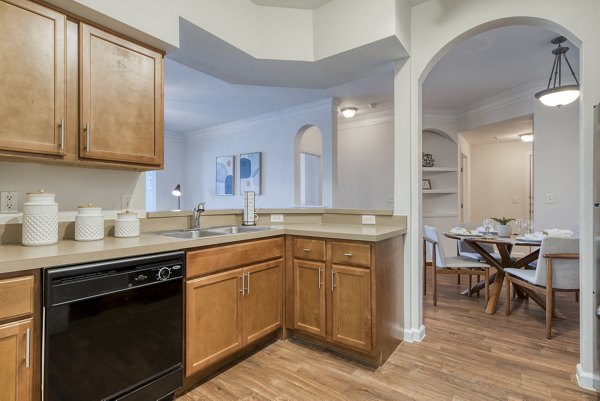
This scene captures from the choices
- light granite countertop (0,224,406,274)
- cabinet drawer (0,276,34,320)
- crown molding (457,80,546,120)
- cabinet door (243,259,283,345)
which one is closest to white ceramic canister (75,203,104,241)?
light granite countertop (0,224,406,274)

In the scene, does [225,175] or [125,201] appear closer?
[125,201]

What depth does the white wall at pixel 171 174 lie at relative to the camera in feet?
21.0

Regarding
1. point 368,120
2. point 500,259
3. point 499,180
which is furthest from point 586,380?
point 499,180

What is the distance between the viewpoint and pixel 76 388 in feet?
4.38

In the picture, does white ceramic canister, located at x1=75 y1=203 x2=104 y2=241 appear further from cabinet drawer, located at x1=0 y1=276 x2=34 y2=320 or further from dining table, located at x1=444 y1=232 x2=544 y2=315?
dining table, located at x1=444 y1=232 x2=544 y2=315

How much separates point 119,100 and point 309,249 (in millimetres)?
1549

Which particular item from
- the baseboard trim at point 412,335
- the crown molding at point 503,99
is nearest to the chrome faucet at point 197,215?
the baseboard trim at point 412,335

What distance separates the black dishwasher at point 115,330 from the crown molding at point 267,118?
3.60 metres

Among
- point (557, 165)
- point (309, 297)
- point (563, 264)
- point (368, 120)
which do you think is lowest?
point (309, 297)

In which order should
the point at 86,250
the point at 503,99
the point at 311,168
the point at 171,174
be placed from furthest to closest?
the point at 311,168
the point at 171,174
the point at 503,99
the point at 86,250

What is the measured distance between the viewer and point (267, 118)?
544 cm

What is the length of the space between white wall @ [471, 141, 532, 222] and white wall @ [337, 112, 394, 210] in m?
3.37

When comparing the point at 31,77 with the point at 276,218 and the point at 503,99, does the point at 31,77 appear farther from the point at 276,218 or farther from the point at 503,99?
the point at 503,99

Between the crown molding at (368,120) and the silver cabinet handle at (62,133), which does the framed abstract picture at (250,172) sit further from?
the silver cabinet handle at (62,133)
